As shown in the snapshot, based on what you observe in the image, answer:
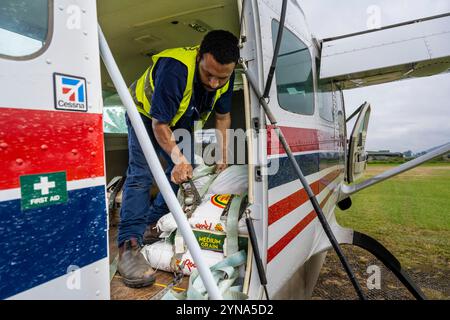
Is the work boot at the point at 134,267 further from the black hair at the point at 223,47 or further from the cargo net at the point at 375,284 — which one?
the cargo net at the point at 375,284

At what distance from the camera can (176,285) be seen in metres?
1.92

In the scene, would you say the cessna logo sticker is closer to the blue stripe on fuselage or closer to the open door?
the blue stripe on fuselage

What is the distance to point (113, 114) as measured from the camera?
487 centimetres

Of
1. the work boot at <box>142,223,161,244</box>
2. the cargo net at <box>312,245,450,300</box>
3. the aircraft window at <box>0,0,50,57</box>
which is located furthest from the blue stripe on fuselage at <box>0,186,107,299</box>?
the cargo net at <box>312,245,450,300</box>

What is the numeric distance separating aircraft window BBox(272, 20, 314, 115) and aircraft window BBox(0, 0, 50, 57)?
149 centimetres

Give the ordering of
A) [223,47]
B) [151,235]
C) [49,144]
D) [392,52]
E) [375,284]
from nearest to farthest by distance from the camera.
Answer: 1. [49,144]
2. [223,47]
3. [151,235]
4. [392,52]
5. [375,284]

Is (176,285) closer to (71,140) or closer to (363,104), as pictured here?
(71,140)

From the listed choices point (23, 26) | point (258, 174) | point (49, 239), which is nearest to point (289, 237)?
point (258, 174)

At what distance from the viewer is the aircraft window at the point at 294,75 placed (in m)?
2.24

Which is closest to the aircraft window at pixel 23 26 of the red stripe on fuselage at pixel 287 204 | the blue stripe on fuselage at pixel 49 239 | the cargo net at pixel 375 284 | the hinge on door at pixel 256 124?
the blue stripe on fuselage at pixel 49 239

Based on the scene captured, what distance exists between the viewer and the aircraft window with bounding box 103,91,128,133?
468cm

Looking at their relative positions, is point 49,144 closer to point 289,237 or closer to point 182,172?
point 182,172

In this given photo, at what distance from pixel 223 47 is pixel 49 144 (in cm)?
117

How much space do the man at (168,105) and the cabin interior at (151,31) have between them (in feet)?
0.63
